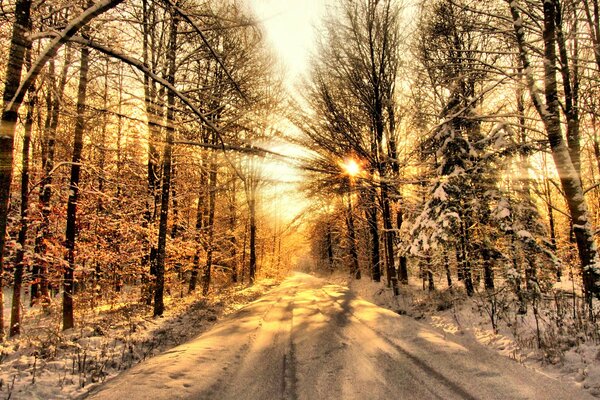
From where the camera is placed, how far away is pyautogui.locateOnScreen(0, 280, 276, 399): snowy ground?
454cm

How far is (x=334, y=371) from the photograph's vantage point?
4352 millimetres

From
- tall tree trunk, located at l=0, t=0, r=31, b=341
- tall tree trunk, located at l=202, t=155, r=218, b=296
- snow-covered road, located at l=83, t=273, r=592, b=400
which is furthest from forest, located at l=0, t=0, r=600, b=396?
snow-covered road, located at l=83, t=273, r=592, b=400

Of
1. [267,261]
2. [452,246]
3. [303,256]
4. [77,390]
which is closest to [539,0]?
[452,246]

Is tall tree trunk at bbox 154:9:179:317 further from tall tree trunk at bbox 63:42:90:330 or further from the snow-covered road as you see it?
the snow-covered road

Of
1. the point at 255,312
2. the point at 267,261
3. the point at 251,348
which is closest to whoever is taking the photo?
the point at 251,348

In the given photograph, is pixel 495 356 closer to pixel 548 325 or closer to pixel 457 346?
pixel 457 346

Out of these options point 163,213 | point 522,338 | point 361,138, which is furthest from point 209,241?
point 522,338

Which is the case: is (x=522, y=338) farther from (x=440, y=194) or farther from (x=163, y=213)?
(x=163, y=213)

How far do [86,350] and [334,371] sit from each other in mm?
4977

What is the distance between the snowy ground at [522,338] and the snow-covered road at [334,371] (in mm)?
584

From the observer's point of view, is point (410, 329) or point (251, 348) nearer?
point (251, 348)

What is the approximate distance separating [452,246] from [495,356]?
5470 mm

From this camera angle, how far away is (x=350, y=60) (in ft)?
40.4

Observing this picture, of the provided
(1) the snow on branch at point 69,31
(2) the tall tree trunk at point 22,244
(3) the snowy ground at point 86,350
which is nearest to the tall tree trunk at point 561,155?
(1) the snow on branch at point 69,31
